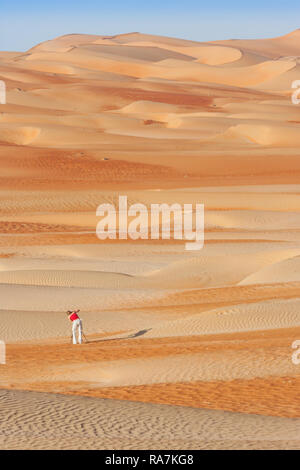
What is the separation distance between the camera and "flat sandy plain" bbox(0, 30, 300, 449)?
376 inches

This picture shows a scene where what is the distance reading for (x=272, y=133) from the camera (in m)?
52.6

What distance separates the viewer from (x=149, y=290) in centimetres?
1975

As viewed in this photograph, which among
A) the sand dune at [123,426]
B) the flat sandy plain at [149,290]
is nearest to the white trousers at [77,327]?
the flat sandy plain at [149,290]

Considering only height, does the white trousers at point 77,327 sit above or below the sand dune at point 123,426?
above

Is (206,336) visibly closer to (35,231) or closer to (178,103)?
(35,231)

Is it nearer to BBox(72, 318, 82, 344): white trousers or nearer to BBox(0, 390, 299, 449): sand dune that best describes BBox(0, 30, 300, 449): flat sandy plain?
BBox(0, 390, 299, 449): sand dune

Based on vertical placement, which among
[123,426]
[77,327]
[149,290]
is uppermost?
[149,290]

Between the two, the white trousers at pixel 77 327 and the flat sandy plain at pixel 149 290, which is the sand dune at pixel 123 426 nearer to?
the flat sandy plain at pixel 149 290

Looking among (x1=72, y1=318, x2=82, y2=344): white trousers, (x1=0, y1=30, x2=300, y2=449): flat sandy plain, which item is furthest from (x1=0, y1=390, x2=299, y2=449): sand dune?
(x1=72, y1=318, x2=82, y2=344): white trousers

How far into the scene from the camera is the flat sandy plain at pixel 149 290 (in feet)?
31.3

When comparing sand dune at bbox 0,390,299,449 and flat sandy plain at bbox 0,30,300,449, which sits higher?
flat sandy plain at bbox 0,30,300,449

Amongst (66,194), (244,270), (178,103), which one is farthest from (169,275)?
(178,103)

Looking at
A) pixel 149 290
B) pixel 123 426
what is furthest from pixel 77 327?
pixel 123 426

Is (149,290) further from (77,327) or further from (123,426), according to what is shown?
(123,426)
